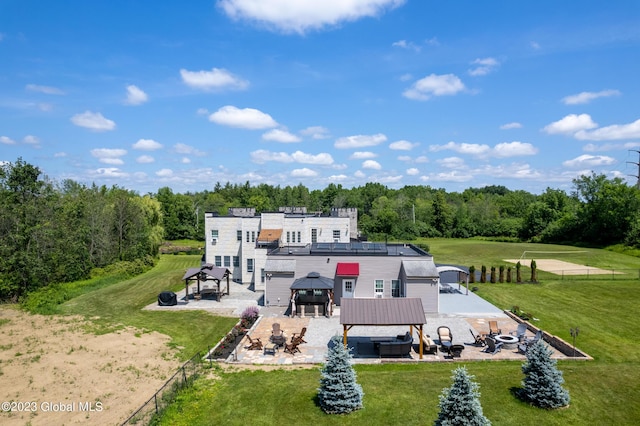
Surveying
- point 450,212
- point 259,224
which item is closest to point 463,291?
point 259,224

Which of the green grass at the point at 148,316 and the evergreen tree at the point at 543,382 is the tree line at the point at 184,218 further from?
the evergreen tree at the point at 543,382

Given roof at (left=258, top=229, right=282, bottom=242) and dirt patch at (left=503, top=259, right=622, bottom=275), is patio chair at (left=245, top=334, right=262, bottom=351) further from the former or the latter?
dirt patch at (left=503, top=259, right=622, bottom=275)

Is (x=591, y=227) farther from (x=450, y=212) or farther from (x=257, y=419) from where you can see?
(x=257, y=419)

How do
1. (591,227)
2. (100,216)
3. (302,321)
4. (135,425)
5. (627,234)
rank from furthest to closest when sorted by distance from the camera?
(591,227) → (627,234) → (100,216) → (302,321) → (135,425)

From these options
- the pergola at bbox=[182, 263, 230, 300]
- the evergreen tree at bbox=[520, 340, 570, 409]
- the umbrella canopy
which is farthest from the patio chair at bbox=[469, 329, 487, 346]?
the pergola at bbox=[182, 263, 230, 300]

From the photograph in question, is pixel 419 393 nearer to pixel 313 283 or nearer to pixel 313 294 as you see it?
pixel 313 283

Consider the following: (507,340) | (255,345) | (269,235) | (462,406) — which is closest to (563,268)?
(507,340)
